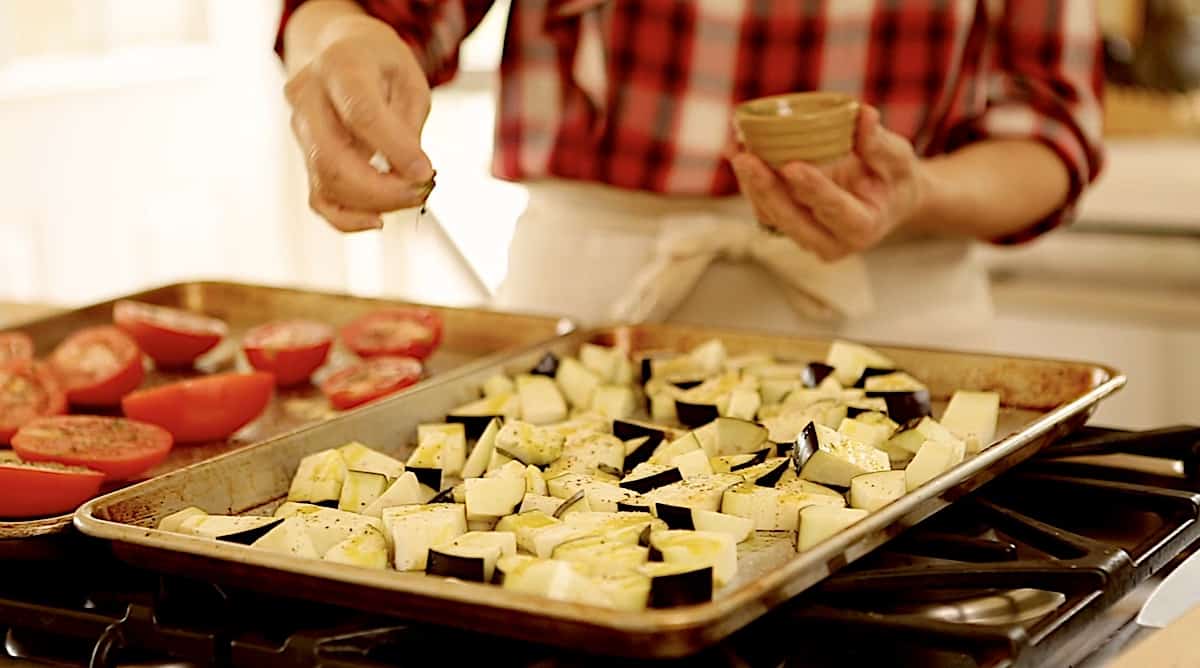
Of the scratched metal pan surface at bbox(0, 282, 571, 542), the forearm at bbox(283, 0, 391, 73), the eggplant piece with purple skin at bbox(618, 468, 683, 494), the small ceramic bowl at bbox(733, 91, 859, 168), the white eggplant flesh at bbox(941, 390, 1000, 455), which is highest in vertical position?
the forearm at bbox(283, 0, 391, 73)

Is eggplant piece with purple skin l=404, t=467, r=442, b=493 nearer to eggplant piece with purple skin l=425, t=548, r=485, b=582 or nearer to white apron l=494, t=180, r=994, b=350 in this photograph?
eggplant piece with purple skin l=425, t=548, r=485, b=582

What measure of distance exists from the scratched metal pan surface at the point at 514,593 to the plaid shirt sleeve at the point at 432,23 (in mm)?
402

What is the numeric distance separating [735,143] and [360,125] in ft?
1.87

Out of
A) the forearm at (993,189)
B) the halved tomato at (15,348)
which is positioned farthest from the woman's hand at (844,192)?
the halved tomato at (15,348)

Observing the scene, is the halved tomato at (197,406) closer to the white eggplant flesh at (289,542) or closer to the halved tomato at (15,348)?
the halved tomato at (15,348)

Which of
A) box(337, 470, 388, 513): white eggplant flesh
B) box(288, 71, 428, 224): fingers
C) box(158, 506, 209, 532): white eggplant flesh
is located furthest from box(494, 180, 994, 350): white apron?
box(158, 506, 209, 532): white eggplant flesh

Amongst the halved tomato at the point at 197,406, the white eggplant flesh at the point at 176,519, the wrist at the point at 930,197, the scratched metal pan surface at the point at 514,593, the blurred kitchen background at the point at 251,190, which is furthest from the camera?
the blurred kitchen background at the point at 251,190

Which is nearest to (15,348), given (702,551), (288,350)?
(288,350)

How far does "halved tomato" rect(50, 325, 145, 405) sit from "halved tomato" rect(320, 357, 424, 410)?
19 centimetres

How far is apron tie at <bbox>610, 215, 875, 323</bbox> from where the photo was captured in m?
1.72

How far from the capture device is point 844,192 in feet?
4.83

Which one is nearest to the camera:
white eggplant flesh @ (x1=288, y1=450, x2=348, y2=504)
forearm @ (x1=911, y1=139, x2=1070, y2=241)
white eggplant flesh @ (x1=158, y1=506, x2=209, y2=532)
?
white eggplant flesh @ (x1=158, y1=506, x2=209, y2=532)

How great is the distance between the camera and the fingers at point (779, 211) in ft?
4.80

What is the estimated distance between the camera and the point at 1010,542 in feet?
3.44
